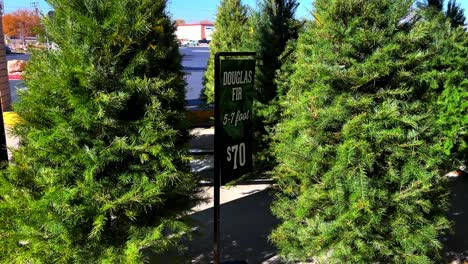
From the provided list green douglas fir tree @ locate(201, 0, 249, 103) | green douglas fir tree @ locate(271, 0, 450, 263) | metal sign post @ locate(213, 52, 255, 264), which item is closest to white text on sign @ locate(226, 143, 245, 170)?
metal sign post @ locate(213, 52, 255, 264)

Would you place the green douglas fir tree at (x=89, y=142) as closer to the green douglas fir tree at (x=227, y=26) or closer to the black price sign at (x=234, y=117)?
the black price sign at (x=234, y=117)

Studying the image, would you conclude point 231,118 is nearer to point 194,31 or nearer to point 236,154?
point 236,154

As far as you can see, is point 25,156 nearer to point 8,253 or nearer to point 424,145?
point 8,253

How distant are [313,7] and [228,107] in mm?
1164

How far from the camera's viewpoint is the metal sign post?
3043 millimetres

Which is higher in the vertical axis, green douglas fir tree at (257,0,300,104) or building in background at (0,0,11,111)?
green douglas fir tree at (257,0,300,104)

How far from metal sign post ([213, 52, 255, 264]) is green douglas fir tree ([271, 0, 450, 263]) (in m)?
0.43

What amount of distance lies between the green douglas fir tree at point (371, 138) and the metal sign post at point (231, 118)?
17.0 inches

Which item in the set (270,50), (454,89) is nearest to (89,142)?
(270,50)

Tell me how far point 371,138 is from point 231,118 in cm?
102

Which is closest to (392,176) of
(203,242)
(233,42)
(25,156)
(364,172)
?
(364,172)

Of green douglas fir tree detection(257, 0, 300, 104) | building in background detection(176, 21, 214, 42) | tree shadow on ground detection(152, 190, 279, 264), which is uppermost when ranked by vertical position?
building in background detection(176, 21, 214, 42)

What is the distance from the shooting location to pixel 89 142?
2.70m

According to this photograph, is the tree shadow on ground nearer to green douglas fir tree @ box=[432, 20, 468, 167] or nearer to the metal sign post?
the metal sign post
